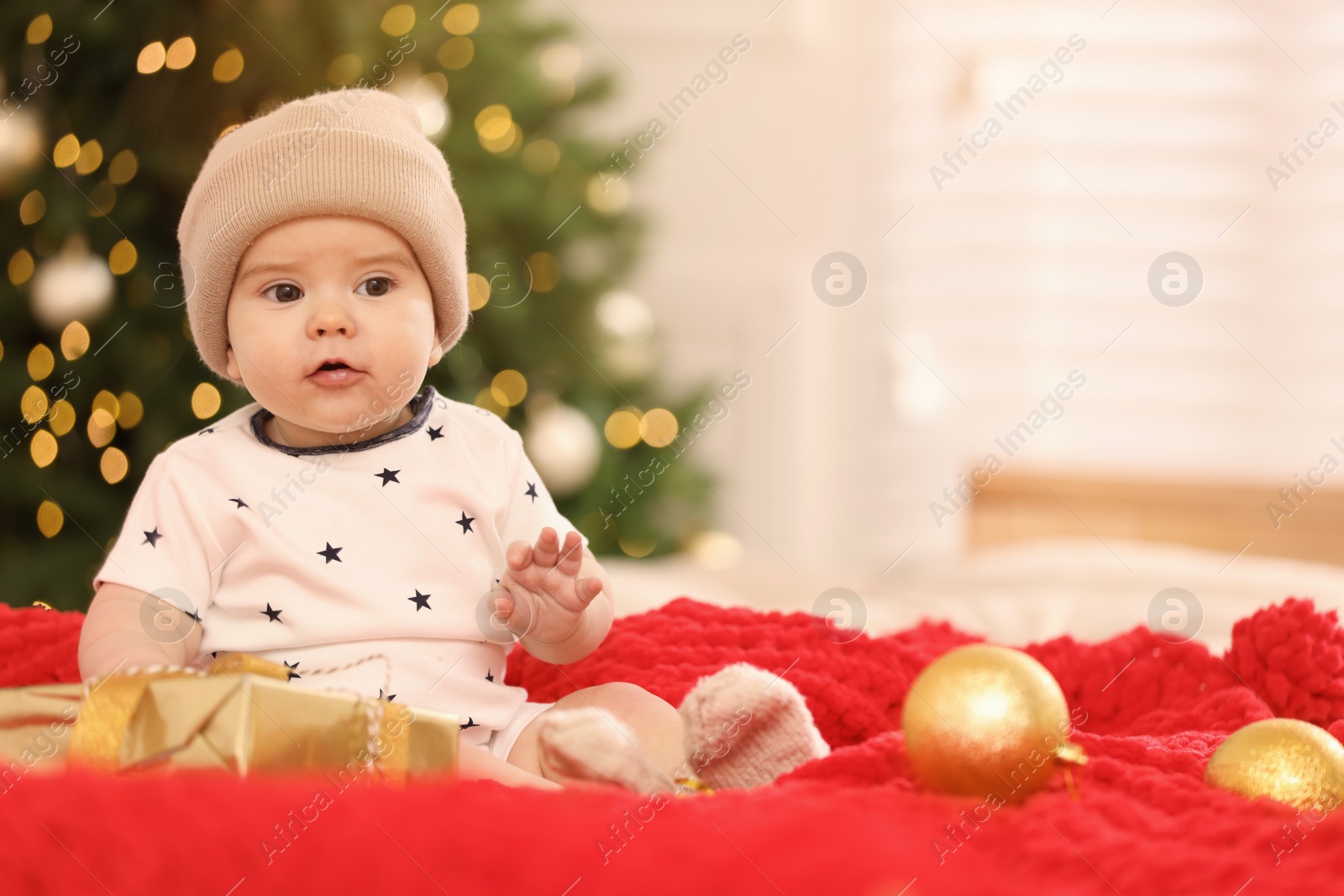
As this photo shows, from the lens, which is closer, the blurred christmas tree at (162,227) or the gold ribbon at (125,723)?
the gold ribbon at (125,723)

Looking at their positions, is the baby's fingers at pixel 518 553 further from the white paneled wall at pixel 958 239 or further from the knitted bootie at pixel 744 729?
the white paneled wall at pixel 958 239

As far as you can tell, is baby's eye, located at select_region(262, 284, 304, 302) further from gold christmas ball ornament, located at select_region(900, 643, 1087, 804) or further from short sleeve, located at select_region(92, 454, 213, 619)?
gold christmas ball ornament, located at select_region(900, 643, 1087, 804)

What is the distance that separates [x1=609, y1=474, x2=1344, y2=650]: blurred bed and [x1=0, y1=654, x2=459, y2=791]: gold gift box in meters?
0.67

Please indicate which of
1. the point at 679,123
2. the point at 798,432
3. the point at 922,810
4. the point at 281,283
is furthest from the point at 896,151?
the point at 922,810

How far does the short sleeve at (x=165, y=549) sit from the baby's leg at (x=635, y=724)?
0.24 metres

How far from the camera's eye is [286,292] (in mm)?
856

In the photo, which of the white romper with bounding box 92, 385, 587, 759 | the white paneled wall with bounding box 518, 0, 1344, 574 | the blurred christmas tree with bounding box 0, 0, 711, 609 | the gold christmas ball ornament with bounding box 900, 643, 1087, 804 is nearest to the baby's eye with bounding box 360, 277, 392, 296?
the white romper with bounding box 92, 385, 587, 759

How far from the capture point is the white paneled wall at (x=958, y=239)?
2.52 metres

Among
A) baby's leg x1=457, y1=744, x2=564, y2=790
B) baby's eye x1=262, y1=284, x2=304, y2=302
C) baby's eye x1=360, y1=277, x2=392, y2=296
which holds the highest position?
baby's eye x1=360, y1=277, x2=392, y2=296

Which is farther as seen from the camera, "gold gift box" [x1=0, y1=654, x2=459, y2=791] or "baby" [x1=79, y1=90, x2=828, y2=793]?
"baby" [x1=79, y1=90, x2=828, y2=793]

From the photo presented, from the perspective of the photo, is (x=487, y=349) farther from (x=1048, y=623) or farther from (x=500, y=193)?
(x=1048, y=623)

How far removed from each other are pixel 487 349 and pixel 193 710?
143cm

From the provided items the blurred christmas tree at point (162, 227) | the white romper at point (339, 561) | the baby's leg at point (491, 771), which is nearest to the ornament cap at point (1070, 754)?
the baby's leg at point (491, 771)

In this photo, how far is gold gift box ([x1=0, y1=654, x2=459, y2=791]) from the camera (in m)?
0.60
